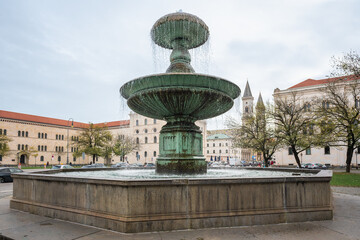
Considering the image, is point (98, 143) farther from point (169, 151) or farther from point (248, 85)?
point (248, 85)

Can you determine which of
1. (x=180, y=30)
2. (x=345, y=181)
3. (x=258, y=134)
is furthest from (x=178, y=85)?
(x=258, y=134)

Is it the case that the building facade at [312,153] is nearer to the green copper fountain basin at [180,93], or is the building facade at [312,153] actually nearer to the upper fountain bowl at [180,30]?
the upper fountain bowl at [180,30]

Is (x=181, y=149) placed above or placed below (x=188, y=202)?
above

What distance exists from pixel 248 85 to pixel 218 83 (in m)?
116

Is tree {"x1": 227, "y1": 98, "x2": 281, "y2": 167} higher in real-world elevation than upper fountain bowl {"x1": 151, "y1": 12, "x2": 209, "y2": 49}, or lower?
lower

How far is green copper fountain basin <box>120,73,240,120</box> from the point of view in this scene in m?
7.02

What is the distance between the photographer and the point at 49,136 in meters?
75.4

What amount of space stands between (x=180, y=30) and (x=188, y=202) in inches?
236

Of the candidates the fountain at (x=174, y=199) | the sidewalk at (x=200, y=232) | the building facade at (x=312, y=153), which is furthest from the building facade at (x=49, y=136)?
the sidewalk at (x=200, y=232)

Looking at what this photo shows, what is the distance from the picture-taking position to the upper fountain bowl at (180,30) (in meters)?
8.27

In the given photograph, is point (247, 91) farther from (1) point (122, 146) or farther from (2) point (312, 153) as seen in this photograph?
(1) point (122, 146)

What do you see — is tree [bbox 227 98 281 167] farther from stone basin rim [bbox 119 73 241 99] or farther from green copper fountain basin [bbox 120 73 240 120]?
stone basin rim [bbox 119 73 241 99]

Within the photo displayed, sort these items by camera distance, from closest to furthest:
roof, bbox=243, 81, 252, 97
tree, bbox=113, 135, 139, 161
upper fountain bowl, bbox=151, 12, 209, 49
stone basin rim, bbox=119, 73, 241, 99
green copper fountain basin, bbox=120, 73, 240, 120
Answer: stone basin rim, bbox=119, 73, 241, 99
green copper fountain basin, bbox=120, 73, 240, 120
upper fountain bowl, bbox=151, 12, 209, 49
tree, bbox=113, 135, 139, 161
roof, bbox=243, 81, 252, 97

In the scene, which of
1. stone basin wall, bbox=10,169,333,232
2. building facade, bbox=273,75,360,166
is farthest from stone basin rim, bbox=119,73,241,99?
building facade, bbox=273,75,360,166
